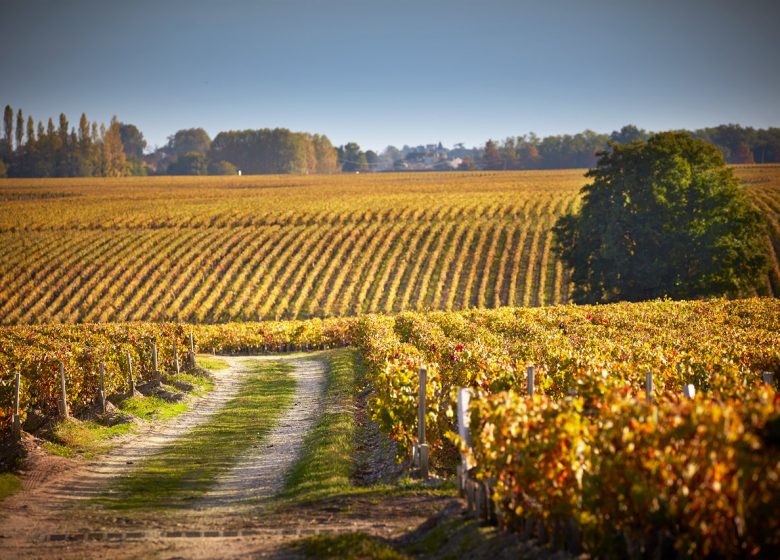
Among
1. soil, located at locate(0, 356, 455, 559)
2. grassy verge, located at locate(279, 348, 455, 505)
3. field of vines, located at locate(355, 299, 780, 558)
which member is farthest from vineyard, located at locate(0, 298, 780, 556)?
soil, located at locate(0, 356, 455, 559)

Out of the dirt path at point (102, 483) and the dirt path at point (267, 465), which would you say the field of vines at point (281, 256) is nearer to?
the dirt path at point (267, 465)

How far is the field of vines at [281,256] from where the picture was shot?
5716 cm

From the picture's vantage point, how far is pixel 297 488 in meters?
13.1

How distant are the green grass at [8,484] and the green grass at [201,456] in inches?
Answer: 66.1

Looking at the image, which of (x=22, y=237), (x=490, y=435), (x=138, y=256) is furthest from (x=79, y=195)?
(x=490, y=435)

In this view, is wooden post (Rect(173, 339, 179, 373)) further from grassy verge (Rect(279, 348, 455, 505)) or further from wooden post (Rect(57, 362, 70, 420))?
wooden post (Rect(57, 362, 70, 420))

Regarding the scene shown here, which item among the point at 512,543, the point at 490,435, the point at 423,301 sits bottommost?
the point at 423,301

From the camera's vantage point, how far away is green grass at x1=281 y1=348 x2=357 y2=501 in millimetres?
12805

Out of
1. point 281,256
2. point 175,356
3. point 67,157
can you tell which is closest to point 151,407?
point 175,356

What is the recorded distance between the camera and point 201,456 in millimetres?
16781

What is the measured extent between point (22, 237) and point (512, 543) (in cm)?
7419

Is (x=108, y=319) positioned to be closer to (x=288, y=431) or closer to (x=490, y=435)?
(x=288, y=431)

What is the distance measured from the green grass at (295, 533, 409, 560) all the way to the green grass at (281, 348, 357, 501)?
2961mm

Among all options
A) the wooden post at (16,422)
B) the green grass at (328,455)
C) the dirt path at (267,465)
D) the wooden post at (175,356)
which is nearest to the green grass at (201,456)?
the dirt path at (267,465)
